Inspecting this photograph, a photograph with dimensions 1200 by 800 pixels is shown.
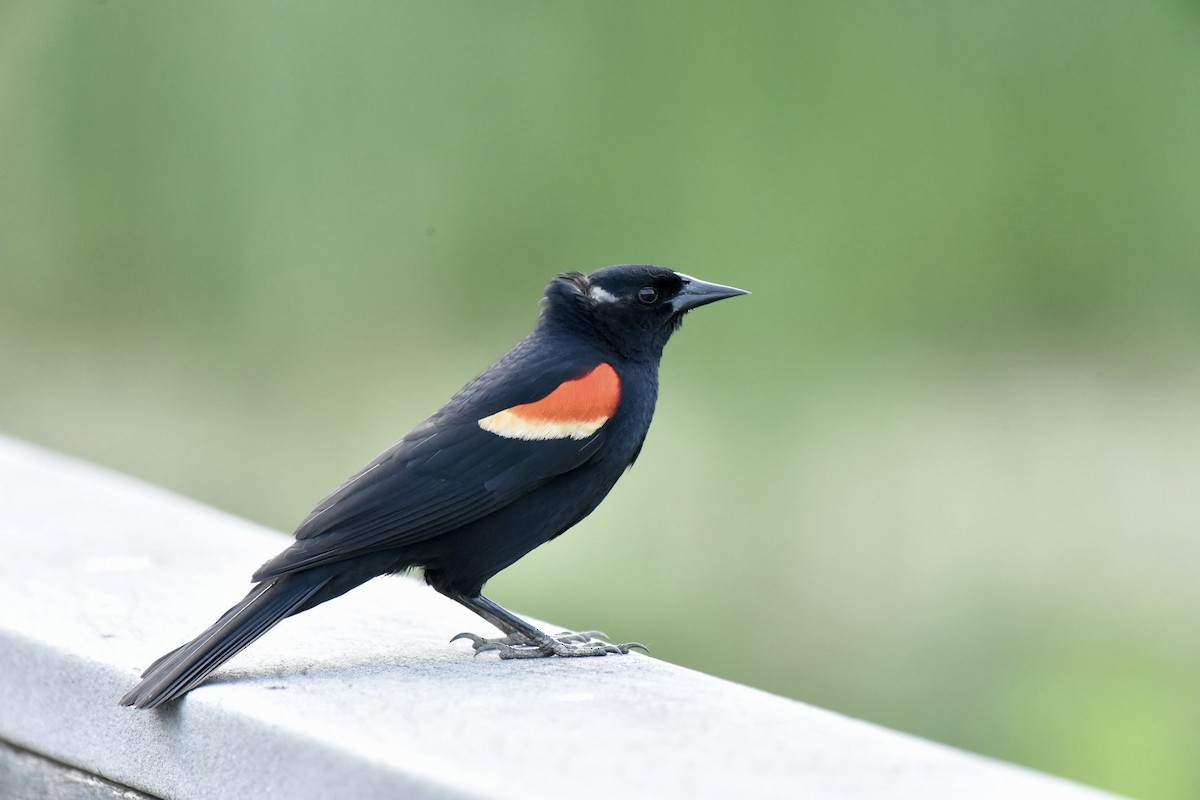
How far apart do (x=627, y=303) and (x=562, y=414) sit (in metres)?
0.39

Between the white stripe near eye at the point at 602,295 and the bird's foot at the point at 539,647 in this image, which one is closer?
the bird's foot at the point at 539,647

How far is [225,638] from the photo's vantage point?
2211mm

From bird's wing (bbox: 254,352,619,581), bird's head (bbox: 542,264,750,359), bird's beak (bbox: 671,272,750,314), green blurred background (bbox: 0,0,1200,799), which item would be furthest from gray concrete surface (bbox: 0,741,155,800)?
green blurred background (bbox: 0,0,1200,799)

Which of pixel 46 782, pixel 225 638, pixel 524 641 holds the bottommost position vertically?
pixel 46 782

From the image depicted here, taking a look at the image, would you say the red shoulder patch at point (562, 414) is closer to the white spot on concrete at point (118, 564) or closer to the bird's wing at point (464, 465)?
the bird's wing at point (464, 465)

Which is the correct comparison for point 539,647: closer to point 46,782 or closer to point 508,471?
point 508,471

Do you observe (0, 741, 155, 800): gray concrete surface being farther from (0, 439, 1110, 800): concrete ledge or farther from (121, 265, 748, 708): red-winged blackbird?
(121, 265, 748, 708): red-winged blackbird

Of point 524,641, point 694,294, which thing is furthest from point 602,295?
point 524,641

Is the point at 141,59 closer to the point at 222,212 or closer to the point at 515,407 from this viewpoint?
the point at 222,212

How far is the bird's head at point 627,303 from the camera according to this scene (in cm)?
297

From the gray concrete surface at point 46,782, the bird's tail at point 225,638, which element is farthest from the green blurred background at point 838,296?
the gray concrete surface at point 46,782

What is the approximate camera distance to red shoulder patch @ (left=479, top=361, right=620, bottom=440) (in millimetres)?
2656

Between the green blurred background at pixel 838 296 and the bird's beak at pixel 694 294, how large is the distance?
3.38 meters

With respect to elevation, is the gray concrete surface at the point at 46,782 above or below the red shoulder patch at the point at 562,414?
below
